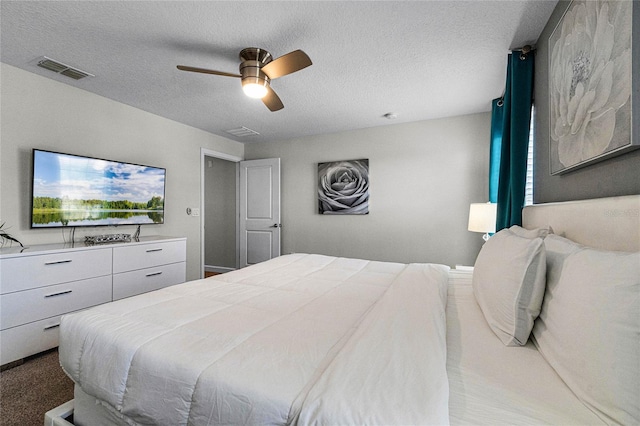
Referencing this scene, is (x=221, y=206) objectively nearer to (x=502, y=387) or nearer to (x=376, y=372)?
(x=376, y=372)

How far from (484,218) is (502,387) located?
6.92ft

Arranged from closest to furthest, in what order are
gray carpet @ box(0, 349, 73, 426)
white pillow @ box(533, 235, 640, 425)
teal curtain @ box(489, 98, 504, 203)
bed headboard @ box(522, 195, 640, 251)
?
white pillow @ box(533, 235, 640, 425) → bed headboard @ box(522, 195, 640, 251) → gray carpet @ box(0, 349, 73, 426) → teal curtain @ box(489, 98, 504, 203)

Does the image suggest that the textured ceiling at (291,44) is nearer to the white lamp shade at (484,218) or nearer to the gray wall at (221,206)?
the white lamp shade at (484,218)

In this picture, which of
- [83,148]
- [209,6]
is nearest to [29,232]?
[83,148]

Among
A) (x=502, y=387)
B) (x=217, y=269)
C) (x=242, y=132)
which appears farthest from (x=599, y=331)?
(x=217, y=269)

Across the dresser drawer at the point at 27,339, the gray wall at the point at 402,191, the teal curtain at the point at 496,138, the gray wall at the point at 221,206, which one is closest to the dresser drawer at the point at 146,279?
the dresser drawer at the point at 27,339

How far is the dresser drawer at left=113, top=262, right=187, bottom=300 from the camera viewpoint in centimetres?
262

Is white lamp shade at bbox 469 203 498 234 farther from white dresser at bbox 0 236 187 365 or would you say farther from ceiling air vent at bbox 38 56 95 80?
ceiling air vent at bbox 38 56 95 80

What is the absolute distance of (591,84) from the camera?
3.70ft

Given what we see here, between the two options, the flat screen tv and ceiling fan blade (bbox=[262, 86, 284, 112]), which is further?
the flat screen tv

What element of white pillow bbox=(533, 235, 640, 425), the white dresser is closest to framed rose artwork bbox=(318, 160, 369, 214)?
the white dresser

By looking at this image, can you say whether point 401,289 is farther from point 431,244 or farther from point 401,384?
point 431,244

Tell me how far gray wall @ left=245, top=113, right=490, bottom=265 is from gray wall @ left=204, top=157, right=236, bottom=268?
1.49 meters

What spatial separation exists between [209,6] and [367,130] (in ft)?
9.11
